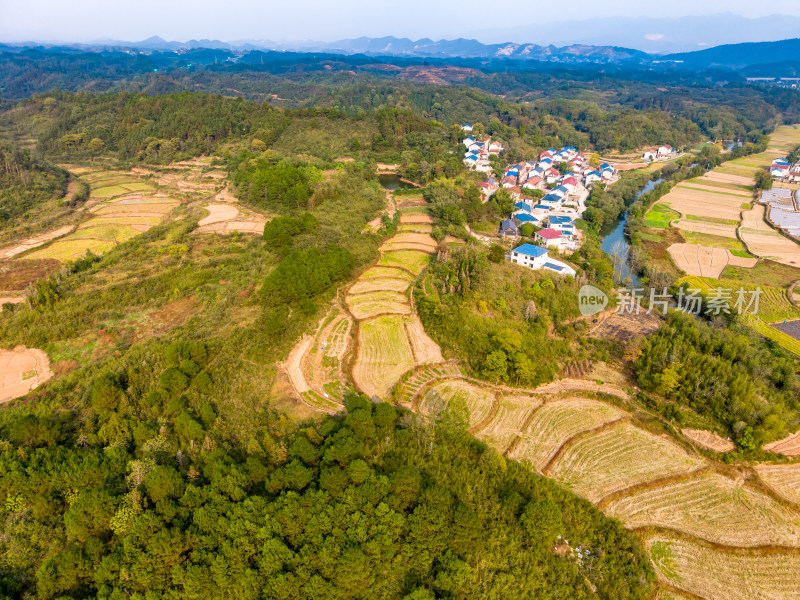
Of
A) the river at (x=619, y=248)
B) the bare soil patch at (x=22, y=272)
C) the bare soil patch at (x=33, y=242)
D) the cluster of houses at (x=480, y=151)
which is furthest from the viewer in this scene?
the cluster of houses at (x=480, y=151)

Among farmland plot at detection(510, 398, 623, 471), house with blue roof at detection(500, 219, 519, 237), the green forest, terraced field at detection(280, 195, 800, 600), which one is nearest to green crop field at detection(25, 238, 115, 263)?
the green forest

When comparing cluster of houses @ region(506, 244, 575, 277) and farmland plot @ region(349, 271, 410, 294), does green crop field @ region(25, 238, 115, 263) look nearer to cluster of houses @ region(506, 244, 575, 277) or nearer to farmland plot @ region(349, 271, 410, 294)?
farmland plot @ region(349, 271, 410, 294)

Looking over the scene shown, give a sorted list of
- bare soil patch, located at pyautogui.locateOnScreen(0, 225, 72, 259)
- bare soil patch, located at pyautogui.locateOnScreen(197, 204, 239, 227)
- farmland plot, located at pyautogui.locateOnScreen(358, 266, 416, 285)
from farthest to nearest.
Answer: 1. bare soil patch, located at pyautogui.locateOnScreen(197, 204, 239, 227)
2. bare soil patch, located at pyautogui.locateOnScreen(0, 225, 72, 259)
3. farmland plot, located at pyautogui.locateOnScreen(358, 266, 416, 285)

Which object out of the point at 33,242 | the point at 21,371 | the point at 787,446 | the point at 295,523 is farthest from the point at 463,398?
the point at 33,242

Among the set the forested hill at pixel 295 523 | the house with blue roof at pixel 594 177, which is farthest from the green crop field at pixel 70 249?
the house with blue roof at pixel 594 177

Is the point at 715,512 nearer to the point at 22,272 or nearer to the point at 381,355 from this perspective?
the point at 381,355

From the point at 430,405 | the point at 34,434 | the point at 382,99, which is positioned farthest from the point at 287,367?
the point at 382,99

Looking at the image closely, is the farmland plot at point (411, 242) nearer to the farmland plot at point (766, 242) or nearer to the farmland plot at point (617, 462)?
the farmland plot at point (617, 462)
